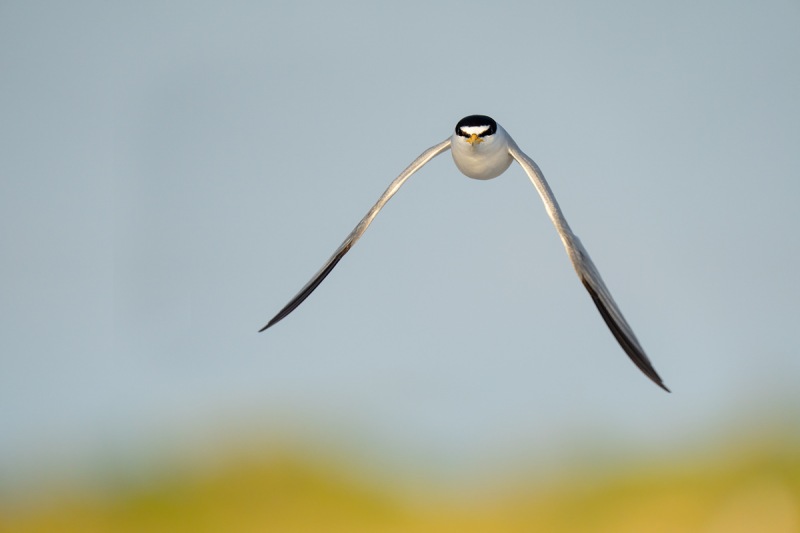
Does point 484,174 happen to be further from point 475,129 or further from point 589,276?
point 589,276

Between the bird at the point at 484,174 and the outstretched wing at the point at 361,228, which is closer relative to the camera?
the bird at the point at 484,174

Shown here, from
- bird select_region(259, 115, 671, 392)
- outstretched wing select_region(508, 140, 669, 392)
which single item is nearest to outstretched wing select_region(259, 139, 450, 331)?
bird select_region(259, 115, 671, 392)

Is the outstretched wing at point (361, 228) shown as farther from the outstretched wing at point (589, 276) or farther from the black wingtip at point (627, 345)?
the black wingtip at point (627, 345)

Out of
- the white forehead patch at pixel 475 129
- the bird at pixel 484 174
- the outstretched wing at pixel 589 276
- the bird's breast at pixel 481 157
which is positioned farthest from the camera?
the bird's breast at pixel 481 157

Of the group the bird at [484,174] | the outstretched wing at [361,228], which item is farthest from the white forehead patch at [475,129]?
the outstretched wing at [361,228]

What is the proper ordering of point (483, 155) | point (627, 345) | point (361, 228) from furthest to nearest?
1. point (361, 228)
2. point (483, 155)
3. point (627, 345)

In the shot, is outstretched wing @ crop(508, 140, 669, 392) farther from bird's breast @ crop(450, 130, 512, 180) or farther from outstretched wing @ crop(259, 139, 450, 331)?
outstretched wing @ crop(259, 139, 450, 331)

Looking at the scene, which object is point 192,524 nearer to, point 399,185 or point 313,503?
point 313,503

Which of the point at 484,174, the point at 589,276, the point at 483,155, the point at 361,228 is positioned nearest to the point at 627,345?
the point at 589,276
